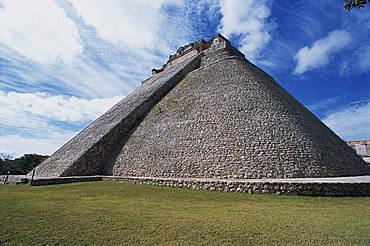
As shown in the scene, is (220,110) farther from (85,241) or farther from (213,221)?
(85,241)

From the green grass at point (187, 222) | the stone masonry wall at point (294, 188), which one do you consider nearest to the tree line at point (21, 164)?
the green grass at point (187, 222)

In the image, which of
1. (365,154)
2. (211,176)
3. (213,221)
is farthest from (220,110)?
(365,154)

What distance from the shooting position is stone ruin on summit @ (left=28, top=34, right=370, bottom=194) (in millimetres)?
10500

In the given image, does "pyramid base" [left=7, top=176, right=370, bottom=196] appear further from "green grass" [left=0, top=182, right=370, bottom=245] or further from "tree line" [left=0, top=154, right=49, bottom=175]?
"tree line" [left=0, top=154, right=49, bottom=175]

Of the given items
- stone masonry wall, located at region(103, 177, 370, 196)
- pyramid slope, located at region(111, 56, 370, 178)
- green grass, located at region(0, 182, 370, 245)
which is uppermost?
pyramid slope, located at region(111, 56, 370, 178)

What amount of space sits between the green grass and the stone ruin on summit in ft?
10.5

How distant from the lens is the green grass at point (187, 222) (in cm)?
385

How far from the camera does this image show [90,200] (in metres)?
7.22

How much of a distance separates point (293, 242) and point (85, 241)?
3055mm

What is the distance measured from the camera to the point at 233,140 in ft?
37.7

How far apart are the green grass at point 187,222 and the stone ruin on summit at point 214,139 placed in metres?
3.21

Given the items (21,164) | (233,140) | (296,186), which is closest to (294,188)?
(296,186)

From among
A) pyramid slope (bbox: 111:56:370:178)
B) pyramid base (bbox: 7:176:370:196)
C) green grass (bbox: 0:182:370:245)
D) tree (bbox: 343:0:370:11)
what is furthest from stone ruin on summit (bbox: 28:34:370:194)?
tree (bbox: 343:0:370:11)

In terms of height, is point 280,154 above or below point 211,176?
above
